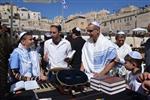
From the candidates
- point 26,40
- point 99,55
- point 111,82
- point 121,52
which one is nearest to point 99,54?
point 99,55

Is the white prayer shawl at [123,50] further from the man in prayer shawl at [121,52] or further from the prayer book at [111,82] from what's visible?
the prayer book at [111,82]

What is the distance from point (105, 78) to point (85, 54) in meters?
1.85

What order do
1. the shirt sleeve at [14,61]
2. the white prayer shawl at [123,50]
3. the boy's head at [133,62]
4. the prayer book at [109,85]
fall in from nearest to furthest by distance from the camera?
the prayer book at [109,85] → the boy's head at [133,62] → the shirt sleeve at [14,61] → the white prayer shawl at [123,50]

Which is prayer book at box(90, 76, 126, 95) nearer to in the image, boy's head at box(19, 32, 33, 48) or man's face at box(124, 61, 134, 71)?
man's face at box(124, 61, 134, 71)

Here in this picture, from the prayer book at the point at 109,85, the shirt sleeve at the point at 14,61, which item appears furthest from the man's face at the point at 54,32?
the prayer book at the point at 109,85

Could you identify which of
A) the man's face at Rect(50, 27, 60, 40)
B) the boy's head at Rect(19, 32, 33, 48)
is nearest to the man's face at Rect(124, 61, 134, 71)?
the boy's head at Rect(19, 32, 33, 48)

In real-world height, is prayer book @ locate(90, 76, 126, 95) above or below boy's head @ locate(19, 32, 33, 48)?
below

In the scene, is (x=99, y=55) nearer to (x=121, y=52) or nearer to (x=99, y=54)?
(x=99, y=54)

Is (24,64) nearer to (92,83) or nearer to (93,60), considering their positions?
(93,60)

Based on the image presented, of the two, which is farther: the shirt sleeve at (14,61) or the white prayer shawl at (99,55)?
the shirt sleeve at (14,61)

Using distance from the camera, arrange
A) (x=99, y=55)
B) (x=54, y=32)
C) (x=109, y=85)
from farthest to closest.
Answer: (x=54, y=32) < (x=99, y=55) < (x=109, y=85)

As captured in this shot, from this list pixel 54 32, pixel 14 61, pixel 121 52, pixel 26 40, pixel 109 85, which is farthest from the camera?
pixel 121 52

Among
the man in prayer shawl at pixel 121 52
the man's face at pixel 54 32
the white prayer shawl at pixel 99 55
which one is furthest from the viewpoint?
the man in prayer shawl at pixel 121 52

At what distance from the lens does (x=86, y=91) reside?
3389 millimetres
